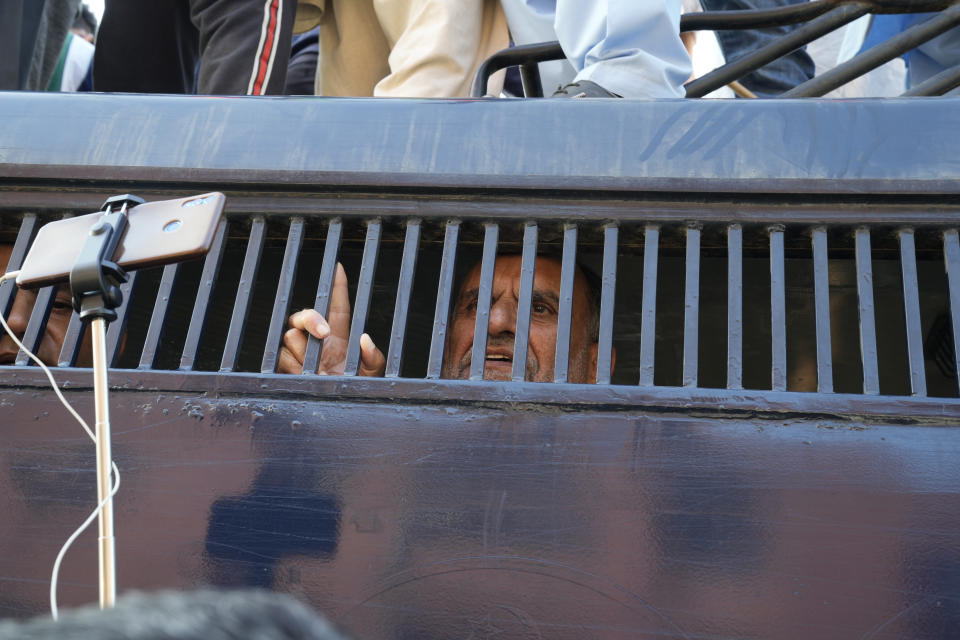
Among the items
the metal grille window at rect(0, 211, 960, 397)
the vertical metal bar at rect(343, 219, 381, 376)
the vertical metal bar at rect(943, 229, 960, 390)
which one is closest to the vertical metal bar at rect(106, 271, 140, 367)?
the metal grille window at rect(0, 211, 960, 397)

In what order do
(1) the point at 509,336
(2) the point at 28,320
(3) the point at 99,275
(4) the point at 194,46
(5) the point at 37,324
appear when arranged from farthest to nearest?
(4) the point at 194,46 → (1) the point at 509,336 → (2) the point at 28,320 → (5) the point at 37,324 → (3) the point at 99,275

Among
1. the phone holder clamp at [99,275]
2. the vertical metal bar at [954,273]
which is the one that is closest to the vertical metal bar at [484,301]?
the phone holder clamp at [99,275]

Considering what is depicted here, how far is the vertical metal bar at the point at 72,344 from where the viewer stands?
1.07 m

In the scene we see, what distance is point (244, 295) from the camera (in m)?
1.09

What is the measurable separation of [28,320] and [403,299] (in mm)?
668

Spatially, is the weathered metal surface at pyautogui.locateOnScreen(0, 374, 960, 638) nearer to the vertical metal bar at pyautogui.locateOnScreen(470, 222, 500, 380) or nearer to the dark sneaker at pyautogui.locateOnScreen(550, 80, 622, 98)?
the vertical metal bar at pyautogui.locateOnScreen(470, 222, 500, 380)

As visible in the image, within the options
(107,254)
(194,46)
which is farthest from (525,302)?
(194,46)

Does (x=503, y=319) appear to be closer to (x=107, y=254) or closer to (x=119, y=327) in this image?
(x=119, y=327)

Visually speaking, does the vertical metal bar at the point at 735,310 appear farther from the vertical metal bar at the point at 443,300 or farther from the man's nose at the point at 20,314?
the man's nose at the point at 20,314

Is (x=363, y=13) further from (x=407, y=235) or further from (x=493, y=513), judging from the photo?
(x=493, y=513)

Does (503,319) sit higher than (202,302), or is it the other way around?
(503,319)

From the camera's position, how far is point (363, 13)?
223 centimetres

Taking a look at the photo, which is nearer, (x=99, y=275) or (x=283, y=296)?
(x=99, y=275)

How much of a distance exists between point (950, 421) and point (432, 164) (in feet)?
1.89
